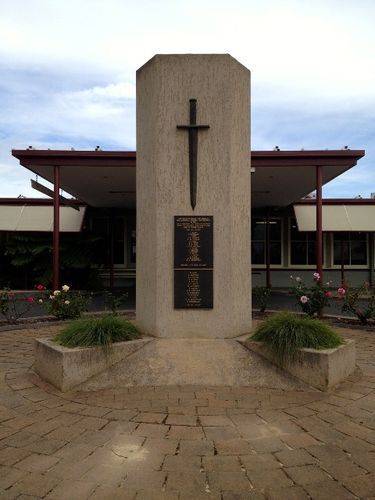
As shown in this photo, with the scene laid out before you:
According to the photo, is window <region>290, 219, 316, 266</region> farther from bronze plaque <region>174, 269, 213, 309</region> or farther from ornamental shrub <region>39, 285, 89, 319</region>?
bronze plaque <region>174, 269, 213, 309</region>

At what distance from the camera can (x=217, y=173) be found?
5.23m

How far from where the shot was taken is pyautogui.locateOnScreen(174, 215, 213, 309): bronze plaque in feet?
17.0

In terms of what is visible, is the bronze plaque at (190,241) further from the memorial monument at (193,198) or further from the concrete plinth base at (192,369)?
the concrete plinth base at (192,369)

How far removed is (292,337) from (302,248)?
15195mm

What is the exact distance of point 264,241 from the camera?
19.5m

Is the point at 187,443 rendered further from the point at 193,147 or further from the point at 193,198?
the point at 193,147

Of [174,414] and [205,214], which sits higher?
[205,214]

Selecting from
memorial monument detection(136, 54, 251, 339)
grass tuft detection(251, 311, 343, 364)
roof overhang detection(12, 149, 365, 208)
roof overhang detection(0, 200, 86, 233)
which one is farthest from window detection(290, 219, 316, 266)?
memorial monument detection(136, 54, 251, 339)

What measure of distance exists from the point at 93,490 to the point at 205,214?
340cm

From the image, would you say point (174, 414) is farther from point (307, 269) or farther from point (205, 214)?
point (307, 269)

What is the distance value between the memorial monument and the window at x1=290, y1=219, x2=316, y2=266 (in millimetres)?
14708

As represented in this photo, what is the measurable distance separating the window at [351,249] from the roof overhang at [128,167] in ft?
16.6

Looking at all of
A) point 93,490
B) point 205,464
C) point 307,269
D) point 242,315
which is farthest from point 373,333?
point 307,269

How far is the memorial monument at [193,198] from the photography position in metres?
5.20
